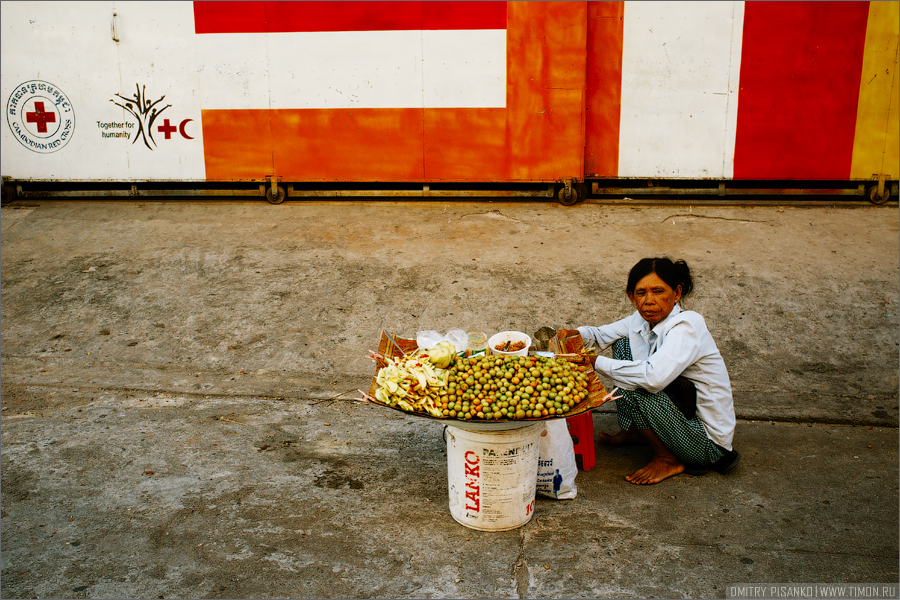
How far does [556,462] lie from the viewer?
10.5 feet

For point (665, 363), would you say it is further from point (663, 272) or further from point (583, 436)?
point (583, 436)

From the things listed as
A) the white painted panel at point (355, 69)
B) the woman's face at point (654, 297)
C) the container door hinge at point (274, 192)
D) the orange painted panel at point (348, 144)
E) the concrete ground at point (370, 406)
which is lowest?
the concrete ground at point (370, 406)

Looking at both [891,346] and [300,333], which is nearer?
[891,346]

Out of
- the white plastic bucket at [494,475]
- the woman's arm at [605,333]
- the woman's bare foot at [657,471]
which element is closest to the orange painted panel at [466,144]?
the woman's arm at [605,333]

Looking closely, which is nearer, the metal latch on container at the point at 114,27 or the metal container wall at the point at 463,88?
the metal container wall at the point at 463,88

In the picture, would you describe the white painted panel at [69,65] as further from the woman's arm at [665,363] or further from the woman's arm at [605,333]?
the woman's arm at [665,363]

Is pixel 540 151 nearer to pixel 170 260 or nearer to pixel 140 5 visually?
pixel 170 260

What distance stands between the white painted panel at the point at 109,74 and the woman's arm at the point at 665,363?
206 inches

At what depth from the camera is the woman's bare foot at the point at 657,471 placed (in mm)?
3393

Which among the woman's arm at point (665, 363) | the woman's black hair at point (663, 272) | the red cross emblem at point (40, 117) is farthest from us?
the red cross emblem at point (40, 117)

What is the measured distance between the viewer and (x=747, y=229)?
6.11m

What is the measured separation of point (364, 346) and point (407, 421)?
0.98 m

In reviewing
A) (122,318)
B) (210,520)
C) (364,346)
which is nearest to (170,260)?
(122,318)

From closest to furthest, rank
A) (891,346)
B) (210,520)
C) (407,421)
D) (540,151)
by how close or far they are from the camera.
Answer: (210,520) < (407,421) < (891,346) < (540,151)
